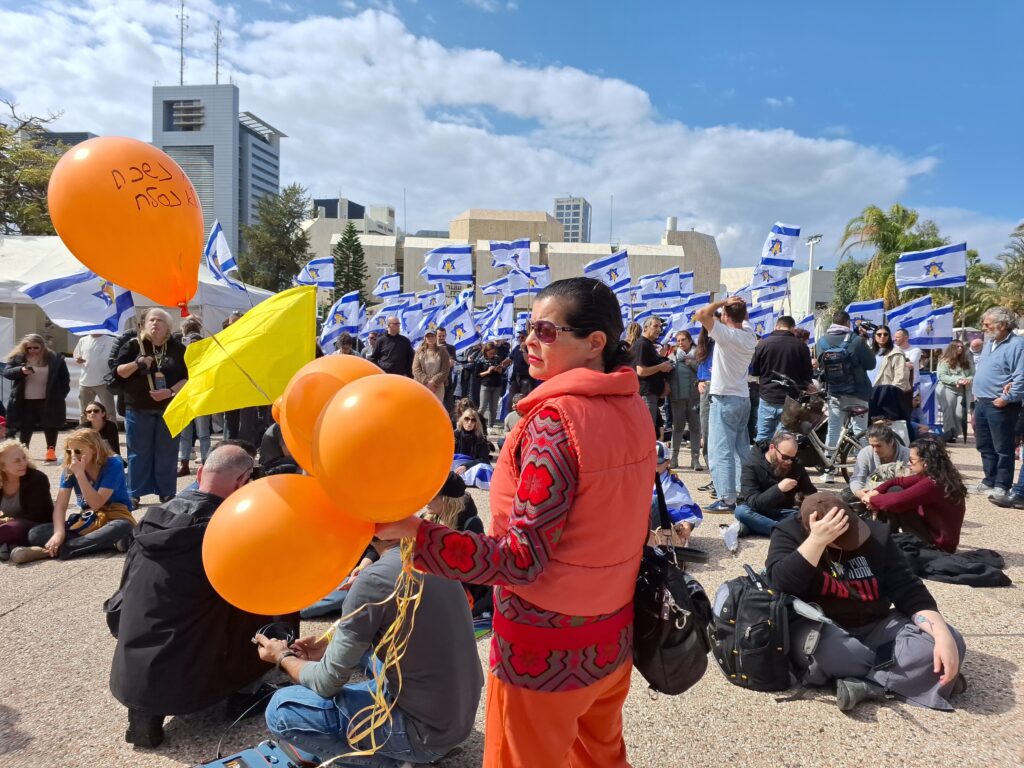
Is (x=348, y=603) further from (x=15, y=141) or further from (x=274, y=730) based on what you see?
(x=15, y=141)

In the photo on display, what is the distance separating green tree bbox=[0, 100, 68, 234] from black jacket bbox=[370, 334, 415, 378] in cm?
1919

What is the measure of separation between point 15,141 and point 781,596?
29.4 m

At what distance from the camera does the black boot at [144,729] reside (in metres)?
2.76

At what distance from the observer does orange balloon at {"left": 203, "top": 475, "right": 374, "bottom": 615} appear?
1.41 meters

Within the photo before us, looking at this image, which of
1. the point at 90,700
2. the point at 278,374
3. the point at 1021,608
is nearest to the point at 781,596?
the point at 1021,608

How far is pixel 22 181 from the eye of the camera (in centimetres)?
2309

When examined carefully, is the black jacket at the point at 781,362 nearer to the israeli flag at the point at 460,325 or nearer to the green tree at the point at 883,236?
the israeli flag at the point at 460,325

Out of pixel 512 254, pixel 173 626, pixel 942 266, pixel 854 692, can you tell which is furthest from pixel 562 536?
pixel 512 254

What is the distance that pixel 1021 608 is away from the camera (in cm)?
437

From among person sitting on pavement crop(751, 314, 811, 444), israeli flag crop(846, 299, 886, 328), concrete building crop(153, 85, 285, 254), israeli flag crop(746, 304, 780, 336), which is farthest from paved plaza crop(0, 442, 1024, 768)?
concrete building crop(153, 85, 285, 254)

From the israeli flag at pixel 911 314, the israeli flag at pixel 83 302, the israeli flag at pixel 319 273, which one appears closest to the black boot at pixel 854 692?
the israeli flag at pixel 911 314

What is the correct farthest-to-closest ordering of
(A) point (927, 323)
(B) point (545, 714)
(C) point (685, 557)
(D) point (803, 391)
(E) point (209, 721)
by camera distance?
(A) point (927, 323), (D) point (803, 391), (C) point (685, 557), (E) point (209, 721), (B) point (545, 714)

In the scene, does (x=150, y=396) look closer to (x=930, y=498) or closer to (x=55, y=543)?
(x=55, y=543)

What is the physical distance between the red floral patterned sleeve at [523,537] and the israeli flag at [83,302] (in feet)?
30.8
